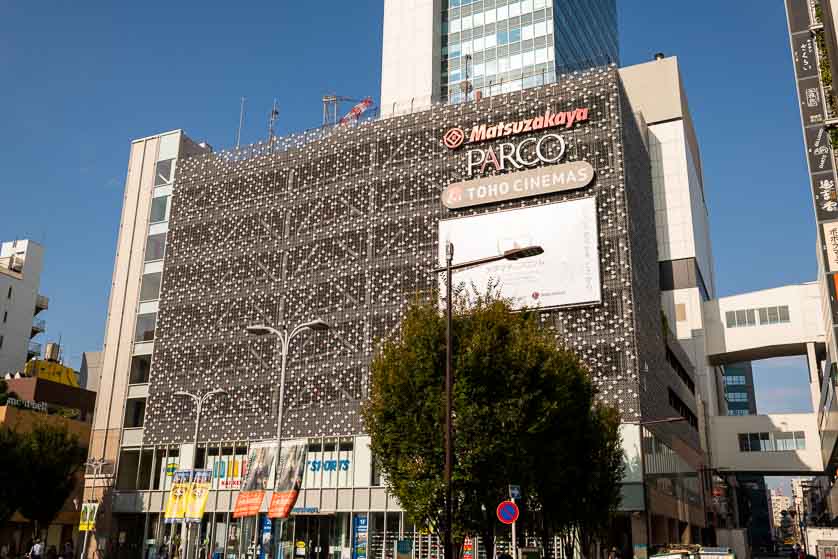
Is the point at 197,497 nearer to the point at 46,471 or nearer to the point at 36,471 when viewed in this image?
the point at 36,471

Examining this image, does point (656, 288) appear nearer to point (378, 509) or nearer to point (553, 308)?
point (553, 308)

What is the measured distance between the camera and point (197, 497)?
3409 centimetres

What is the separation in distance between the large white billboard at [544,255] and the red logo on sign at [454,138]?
238 inches

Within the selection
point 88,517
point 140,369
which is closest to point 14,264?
point 140,369

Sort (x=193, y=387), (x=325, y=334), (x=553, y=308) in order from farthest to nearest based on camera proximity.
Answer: (x=193, y=387)
(x=325, y=334)
(x=553, y=308)

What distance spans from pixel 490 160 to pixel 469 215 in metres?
3.92

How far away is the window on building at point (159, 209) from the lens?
63919mm

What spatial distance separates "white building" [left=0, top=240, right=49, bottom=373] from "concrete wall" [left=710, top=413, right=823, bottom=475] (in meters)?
83.5

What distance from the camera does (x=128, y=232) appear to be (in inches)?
2574

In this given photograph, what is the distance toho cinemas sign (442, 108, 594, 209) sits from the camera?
4781cm

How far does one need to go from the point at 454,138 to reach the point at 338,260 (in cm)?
1164

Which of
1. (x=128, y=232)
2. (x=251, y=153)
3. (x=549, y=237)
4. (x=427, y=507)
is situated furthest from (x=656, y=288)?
(x=128, y=232)

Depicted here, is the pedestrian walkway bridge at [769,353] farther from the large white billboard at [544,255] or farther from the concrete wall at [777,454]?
the large white billboard at [544,255]

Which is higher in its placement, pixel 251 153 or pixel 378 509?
pixel 251 153
